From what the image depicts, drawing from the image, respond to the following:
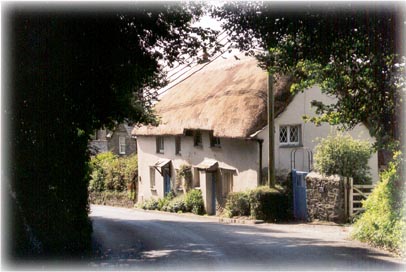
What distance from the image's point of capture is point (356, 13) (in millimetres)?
9742

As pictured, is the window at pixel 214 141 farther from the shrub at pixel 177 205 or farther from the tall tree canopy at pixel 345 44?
the tall tree canopy at pixel 345 44

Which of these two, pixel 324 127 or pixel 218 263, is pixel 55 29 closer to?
pixel 218 263

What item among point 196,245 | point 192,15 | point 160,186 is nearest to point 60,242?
point 196,245

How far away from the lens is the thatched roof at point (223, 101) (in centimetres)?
2402

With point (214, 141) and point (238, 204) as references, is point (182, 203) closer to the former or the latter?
point (214, 141)

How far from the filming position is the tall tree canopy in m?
9.93

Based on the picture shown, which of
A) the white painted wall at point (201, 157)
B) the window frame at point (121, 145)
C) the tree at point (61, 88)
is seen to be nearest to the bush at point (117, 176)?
the white painted wall at point (201, 157)

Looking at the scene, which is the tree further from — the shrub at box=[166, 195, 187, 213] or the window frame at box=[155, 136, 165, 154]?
the window frame at box=[155, 136, 165, 154]

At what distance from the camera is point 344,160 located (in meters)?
19.5

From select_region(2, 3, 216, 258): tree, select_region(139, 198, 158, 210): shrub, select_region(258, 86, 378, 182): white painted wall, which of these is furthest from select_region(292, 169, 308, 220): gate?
select_region(139, 198, 158, 210): shrub

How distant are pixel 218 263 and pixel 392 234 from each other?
4215 millimetres

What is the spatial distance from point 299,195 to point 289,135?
373cm

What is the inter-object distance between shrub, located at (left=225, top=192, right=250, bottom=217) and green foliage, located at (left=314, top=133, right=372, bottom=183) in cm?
428

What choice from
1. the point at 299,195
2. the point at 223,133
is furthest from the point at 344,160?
the point at 223,133
